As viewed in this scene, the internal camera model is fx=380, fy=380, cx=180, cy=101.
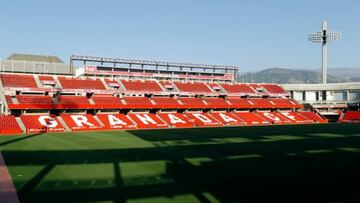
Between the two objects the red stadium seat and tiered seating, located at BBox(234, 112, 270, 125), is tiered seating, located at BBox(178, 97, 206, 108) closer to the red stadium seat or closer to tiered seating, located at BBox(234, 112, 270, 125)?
the red stadium seat

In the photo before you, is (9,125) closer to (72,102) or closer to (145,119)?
(72,102)

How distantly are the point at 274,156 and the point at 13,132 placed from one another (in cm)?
4014

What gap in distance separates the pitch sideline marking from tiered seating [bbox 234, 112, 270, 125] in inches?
2386

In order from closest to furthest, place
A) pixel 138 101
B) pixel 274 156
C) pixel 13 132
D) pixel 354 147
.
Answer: pixel 274 156
pixel 354 147
pixel 13 132
pixel 138 101

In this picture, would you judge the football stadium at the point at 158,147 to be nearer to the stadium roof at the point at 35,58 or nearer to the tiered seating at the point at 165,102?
the tiered seating at the point at 165,102

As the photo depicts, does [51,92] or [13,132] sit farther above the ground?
[51,92]

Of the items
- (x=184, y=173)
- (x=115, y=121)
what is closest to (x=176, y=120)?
(x=115, y=121)

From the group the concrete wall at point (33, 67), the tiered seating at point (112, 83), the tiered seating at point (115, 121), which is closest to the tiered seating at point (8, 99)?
the tiered seating at point (115, 121)

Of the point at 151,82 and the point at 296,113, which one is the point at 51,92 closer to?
the point at 151,82

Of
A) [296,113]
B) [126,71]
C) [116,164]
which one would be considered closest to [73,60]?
[126,71]

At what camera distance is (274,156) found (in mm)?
31438

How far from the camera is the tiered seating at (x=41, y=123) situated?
5822cm

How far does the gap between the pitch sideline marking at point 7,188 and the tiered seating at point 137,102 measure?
4845cm

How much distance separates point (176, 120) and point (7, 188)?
5426cm
